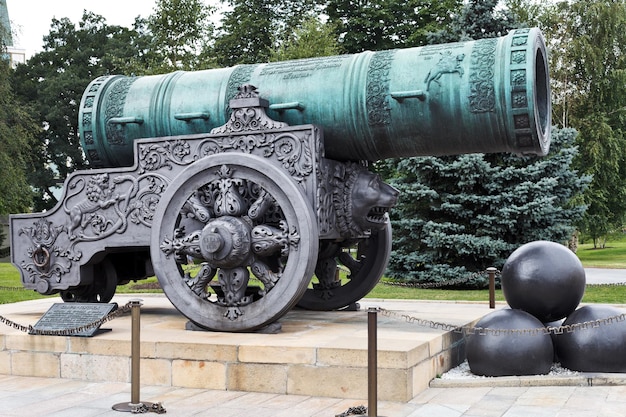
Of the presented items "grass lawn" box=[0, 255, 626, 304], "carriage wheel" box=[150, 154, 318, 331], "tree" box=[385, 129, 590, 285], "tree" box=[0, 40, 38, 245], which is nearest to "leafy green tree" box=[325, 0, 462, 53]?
"tree" box=[0, 40, 38, 245]

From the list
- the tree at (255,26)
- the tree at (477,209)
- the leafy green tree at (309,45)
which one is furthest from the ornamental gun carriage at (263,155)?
the tree at (255,26)

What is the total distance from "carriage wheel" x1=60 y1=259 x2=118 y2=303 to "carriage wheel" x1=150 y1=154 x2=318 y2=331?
1.37m

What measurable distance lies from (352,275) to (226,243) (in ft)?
8.16

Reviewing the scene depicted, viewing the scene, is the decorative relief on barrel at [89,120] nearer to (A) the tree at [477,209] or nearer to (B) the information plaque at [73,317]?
(B) the information plaque at [73,317]

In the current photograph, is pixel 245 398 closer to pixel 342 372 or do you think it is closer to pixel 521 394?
pixel 342 372

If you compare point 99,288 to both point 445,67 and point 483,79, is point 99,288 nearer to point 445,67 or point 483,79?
point 445,67

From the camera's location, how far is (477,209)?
15656 mm

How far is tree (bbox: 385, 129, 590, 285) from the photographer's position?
598 inches

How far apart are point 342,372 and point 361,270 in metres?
2.93

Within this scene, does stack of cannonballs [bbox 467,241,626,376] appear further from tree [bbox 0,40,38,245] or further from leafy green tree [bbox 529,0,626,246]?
leafy green tree [bbox 529,0,626,246]

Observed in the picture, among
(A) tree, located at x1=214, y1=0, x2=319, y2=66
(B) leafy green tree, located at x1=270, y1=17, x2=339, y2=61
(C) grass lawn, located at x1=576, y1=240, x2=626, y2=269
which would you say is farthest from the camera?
(A) tree, located at x1=214, y1=0, x2=319, y2=66

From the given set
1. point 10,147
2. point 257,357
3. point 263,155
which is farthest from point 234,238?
point 10,147

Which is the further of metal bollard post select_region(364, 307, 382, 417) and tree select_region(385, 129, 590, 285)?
tree select_region(385, 129, 590, 285)

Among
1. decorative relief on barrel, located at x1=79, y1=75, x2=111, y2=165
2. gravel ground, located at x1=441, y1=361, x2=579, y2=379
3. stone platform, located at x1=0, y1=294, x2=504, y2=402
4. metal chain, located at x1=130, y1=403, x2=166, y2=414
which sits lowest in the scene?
gravel ground, located at x1=441, y1=361, x2=579, y2=379
